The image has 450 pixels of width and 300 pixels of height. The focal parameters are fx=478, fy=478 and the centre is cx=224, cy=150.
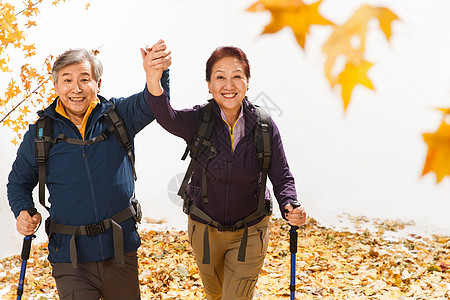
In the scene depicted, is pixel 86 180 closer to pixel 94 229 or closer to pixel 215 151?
pixel 94 229

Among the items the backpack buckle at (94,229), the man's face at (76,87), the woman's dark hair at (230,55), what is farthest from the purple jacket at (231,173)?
the backpack buckle at (94,229)

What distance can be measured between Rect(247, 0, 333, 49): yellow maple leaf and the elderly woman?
1340 millimetres

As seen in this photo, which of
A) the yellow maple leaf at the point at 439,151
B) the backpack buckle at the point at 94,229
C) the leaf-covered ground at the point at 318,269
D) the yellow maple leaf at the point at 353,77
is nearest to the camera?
the yellow maple leaf at the point at 353,77

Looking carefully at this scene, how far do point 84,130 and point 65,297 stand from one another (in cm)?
87

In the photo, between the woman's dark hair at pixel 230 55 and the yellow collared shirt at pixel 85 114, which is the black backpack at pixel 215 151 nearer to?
the woman's dark hair at pixel 230 55

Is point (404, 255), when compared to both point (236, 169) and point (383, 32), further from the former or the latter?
point (383, 32)

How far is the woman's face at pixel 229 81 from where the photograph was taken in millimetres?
2596

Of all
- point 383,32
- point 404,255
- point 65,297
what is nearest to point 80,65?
point 65,297

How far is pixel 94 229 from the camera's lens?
246cm

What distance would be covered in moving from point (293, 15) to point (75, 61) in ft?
5.21

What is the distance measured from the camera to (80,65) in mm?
2490

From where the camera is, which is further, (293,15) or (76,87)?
(76,87)

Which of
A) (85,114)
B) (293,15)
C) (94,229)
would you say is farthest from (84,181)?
(293,15)

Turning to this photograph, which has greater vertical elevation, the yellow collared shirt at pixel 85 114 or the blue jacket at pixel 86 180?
the yellow collared shirt at pixel 85 114
